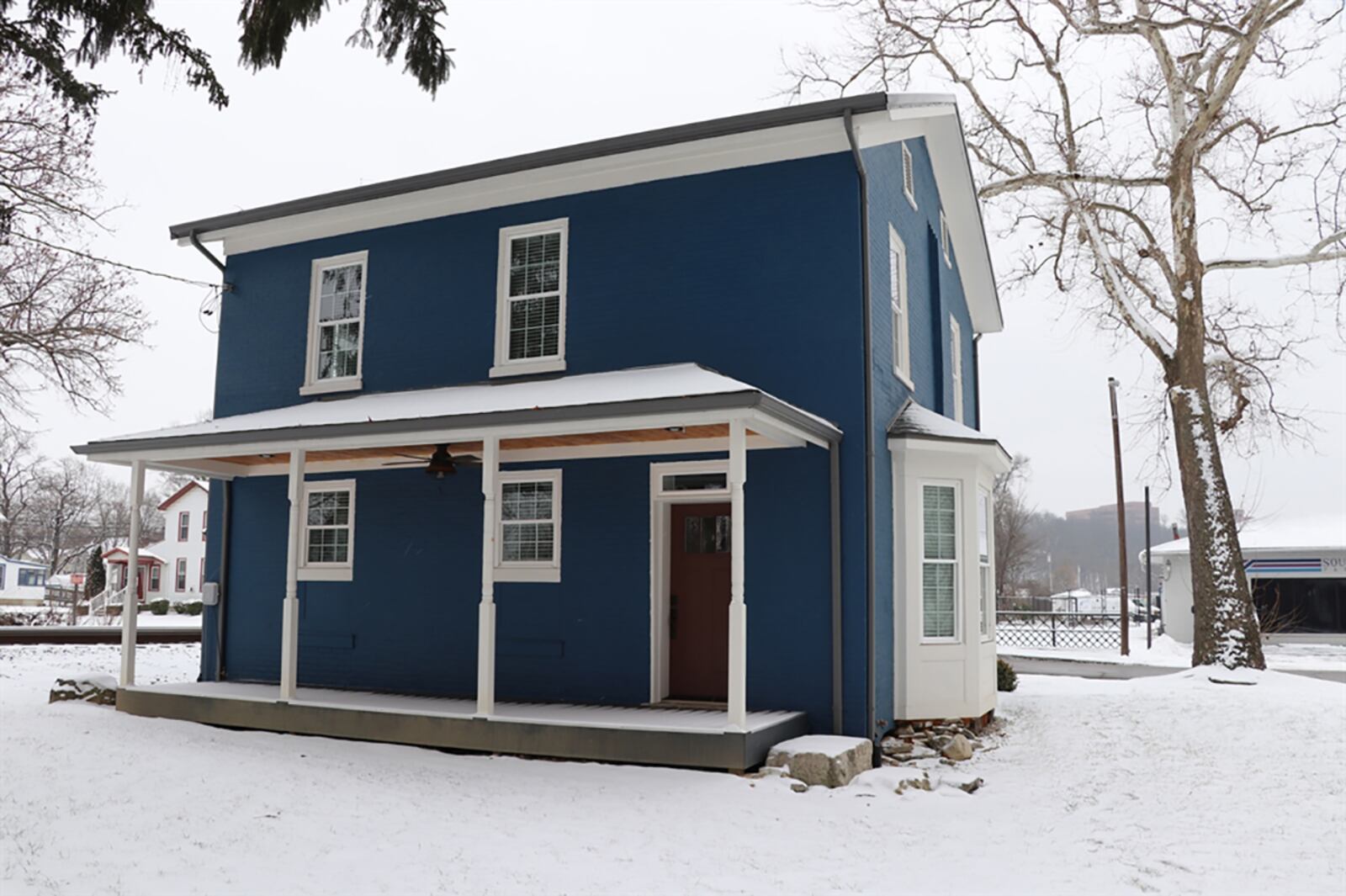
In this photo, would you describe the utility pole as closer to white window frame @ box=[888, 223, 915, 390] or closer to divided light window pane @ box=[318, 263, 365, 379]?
white window frame @ box=[888, 223, 915, 390]

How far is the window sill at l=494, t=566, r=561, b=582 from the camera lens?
11648 mm

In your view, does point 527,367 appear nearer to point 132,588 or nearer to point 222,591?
point 132,588

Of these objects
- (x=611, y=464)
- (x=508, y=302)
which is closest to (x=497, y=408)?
(x=611, y=464)

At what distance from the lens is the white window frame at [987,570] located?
1241cm

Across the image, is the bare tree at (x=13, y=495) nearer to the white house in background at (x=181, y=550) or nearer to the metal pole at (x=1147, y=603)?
the white house in background at (x=181, y=550)

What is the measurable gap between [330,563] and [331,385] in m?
2.22

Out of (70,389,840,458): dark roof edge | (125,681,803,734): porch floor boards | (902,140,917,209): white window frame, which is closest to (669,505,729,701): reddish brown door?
(125,681,803,734): porch floor boards

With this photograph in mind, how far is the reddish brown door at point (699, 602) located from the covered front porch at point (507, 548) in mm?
72

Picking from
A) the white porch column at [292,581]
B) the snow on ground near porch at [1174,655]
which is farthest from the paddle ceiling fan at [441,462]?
the snow on ground near porch at [1174,655]

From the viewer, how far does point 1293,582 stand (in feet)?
99.1

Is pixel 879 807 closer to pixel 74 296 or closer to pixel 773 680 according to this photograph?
pixel 773 680

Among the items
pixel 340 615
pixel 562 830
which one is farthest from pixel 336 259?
pixel 562 830

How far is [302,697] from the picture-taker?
1147 cm

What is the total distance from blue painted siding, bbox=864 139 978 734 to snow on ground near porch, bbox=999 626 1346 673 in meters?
12.0
